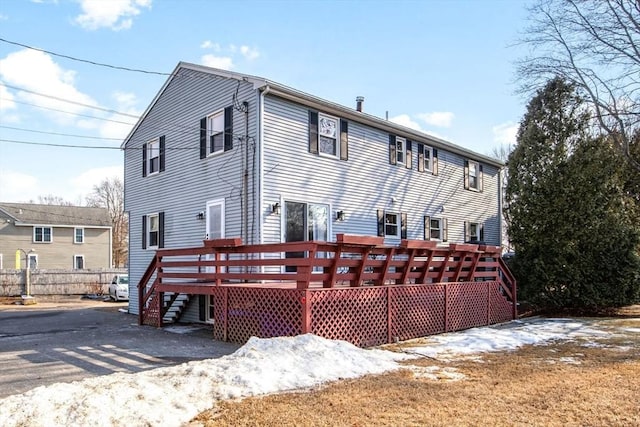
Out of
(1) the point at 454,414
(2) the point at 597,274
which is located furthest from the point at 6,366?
(2) the point at 597,274

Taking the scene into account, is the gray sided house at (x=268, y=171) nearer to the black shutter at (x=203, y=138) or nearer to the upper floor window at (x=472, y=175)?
the black shutter at (x=203, y=138)

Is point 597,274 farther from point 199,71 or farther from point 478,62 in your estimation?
point 199,71

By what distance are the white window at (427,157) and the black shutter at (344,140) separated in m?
4.23

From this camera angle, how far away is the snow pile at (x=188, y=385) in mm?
4492

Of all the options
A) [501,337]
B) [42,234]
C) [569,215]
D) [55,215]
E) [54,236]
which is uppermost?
[55,215]

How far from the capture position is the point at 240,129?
39.7ft

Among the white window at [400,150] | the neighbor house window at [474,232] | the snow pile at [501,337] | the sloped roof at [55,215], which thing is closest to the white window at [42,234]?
the sloped roof at [55,215]

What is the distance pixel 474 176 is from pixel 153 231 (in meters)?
12.6

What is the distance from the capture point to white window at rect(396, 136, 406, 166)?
1596 cm

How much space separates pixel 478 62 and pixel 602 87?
14.2 ft

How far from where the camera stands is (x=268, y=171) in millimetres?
11742

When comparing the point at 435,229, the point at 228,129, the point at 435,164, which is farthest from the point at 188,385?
the point at 435,164

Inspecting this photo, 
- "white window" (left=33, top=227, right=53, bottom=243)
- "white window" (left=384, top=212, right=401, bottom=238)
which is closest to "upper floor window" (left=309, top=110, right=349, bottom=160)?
"white window" (left=384, top=212, right=401, bottom=238)

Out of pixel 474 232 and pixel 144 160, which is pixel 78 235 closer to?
pixel 144 160
